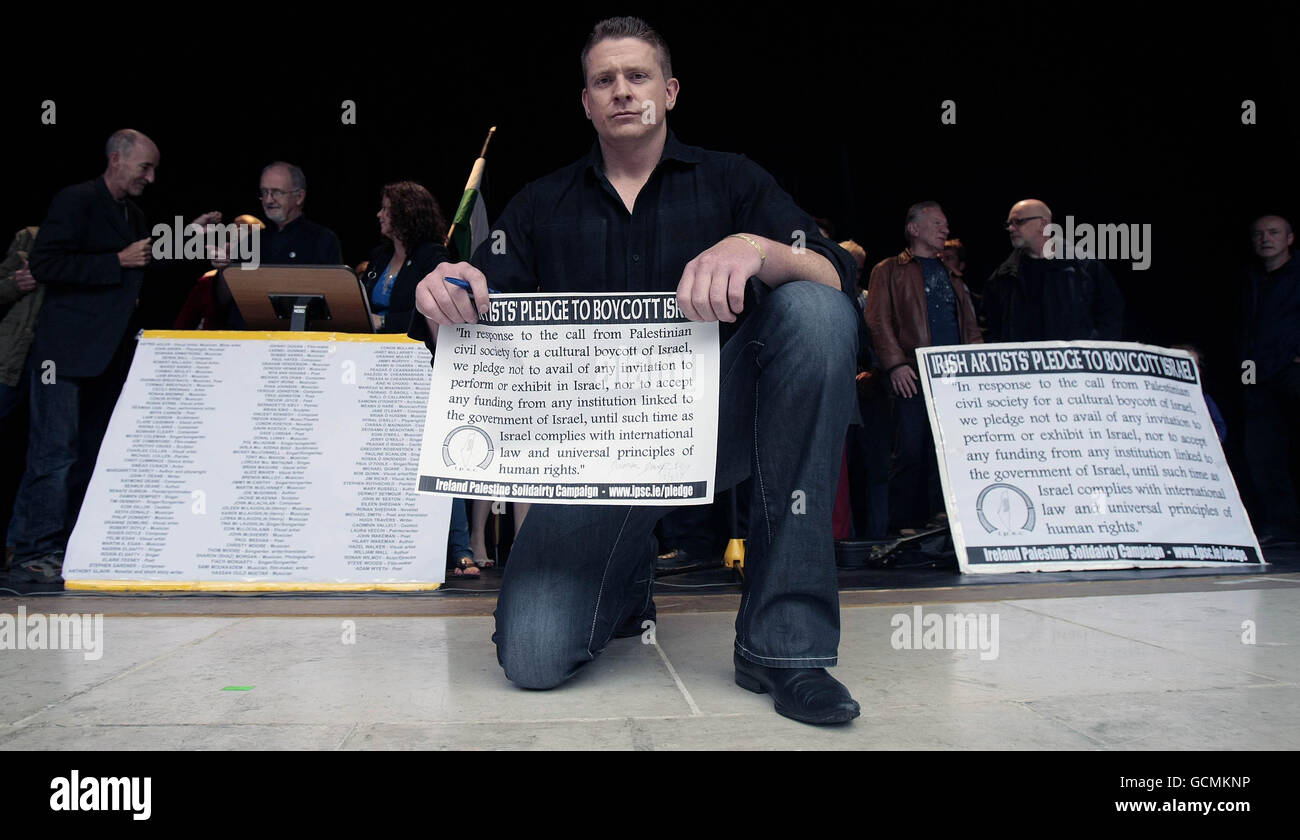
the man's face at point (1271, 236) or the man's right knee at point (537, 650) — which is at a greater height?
the man's face at point (1271, 236)

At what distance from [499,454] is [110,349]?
2.81 metres

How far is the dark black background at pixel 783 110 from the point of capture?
604cm

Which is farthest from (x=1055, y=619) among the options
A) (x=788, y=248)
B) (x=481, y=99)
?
(x=481, y=99)

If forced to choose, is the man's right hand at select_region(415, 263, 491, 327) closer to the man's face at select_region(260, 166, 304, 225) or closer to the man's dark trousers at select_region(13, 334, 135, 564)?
the man's dark trousers at select_region(13, 334, 135, 564)

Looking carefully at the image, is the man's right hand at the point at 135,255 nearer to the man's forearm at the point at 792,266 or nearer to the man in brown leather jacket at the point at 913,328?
the man's forearm at the point at 792,266

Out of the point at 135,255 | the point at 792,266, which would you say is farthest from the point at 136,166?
the point at 792,266

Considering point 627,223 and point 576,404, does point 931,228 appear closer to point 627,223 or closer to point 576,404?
point 627,223

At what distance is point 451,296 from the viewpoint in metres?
1.70

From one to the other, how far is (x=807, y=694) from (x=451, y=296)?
90 cm

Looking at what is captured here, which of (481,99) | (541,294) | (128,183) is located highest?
(481,99)

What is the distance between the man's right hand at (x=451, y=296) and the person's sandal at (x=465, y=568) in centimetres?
219

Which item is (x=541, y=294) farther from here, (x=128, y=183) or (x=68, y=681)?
(x=128, y=183)

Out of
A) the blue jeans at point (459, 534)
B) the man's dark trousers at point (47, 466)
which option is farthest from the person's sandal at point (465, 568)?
the man's dark trousers at point (47, 466)

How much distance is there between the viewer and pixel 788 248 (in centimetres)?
169
